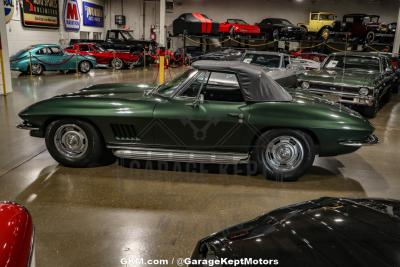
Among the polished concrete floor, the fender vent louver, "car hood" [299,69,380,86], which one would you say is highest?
"car hood" [299,69,380,86]

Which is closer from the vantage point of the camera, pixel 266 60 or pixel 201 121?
pixel 201 121

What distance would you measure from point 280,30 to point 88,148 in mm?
20648

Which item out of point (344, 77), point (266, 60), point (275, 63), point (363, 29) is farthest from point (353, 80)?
point (363, 29)

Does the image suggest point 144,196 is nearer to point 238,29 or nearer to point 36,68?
point 36,68

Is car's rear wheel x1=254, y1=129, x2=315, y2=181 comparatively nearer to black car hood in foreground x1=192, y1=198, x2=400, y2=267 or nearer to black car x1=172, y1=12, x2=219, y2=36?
black car hood in foreground x1=192, y1=198, x2=400, y2=267

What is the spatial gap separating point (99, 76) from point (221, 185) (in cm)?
1284

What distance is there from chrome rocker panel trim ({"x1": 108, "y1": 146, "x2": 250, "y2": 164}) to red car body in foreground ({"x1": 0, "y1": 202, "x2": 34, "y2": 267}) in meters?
2.39

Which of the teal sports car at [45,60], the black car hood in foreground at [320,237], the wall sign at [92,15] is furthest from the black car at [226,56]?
the wall sign at [92,15]

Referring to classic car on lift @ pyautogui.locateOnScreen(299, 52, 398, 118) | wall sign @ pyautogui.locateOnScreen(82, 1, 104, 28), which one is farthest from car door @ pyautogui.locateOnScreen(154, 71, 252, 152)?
wall sign @ pyautogui.locateOnScreen(82, 1, 104, 28)

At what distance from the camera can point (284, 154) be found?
4.61 meters

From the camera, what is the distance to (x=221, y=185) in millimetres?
4543

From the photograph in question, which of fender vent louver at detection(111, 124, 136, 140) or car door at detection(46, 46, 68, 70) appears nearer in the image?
fender vent louver at detection(111, 124, 136, 140)

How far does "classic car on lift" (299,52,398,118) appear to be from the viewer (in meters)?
8.62

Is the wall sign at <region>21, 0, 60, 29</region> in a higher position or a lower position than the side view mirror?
higher
